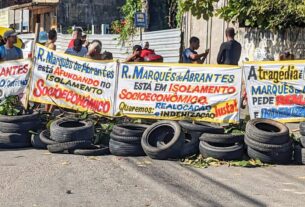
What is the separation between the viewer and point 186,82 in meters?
10.2

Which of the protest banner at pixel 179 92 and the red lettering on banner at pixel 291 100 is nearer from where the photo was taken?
the red lettering on banner at pixel 291 100

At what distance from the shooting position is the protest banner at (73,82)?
34.8 ft

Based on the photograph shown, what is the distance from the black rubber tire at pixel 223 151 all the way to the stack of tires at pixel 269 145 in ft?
0.51

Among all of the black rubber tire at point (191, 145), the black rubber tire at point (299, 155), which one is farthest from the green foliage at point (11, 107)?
the black rubber tire at point (299, 155)

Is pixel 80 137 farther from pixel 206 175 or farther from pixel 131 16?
pixel 131 16

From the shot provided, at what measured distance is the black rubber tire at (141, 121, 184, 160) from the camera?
30.3ft

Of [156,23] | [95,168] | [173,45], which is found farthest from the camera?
[156,23]

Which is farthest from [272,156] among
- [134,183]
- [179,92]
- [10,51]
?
[10,51]

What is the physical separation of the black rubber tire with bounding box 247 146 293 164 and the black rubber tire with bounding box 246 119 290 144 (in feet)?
0.56

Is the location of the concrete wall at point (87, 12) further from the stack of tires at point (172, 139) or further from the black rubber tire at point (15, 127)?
the stack of tires at point (172, 139)

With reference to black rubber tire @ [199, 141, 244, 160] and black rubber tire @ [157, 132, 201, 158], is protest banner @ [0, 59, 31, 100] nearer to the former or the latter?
black rubber tire @ [157, 132, 201, 158]

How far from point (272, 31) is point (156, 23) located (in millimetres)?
10726

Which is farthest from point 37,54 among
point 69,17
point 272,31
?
point 69,17

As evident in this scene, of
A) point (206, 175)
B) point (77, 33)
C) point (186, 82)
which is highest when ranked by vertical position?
point (77, 33)
